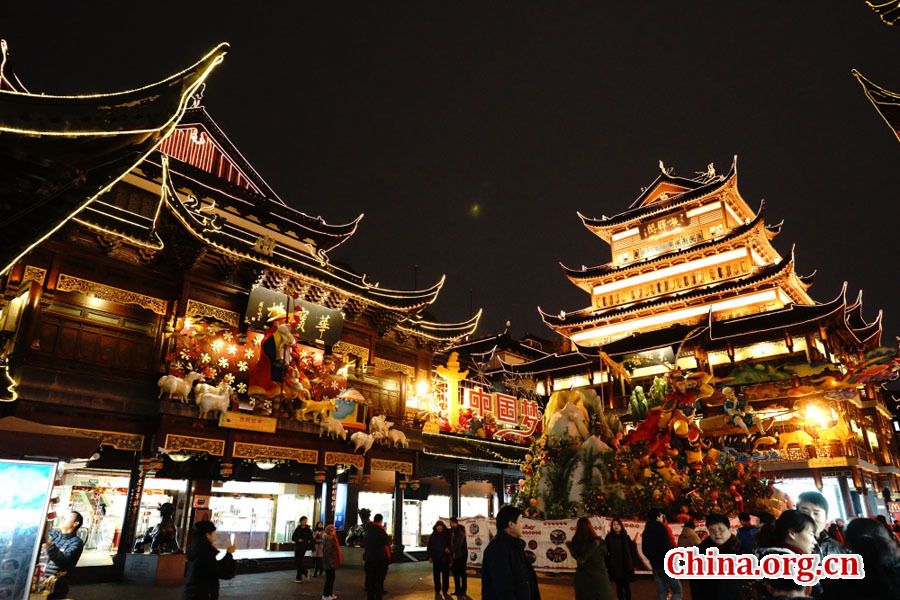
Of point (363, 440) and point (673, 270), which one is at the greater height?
point (673, 270)

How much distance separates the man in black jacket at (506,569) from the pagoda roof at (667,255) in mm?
36278

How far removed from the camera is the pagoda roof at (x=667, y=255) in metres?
35.4

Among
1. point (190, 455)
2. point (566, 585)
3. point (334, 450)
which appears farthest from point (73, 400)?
point (566, 585)

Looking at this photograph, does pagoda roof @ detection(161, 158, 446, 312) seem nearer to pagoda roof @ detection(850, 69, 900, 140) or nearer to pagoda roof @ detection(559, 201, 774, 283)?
pagoda roof @ detection(850, 69, 900, 140)

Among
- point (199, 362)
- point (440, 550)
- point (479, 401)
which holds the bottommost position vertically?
point (440, 550)

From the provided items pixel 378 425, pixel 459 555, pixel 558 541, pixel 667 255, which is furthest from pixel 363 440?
pixel 667 255

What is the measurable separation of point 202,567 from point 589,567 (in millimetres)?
4102

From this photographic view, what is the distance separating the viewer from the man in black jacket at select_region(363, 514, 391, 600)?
8.45 metres

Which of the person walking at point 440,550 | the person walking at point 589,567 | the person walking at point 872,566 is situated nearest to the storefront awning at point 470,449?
the person walking at point 440,550

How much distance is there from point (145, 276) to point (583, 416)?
1205 centimetres

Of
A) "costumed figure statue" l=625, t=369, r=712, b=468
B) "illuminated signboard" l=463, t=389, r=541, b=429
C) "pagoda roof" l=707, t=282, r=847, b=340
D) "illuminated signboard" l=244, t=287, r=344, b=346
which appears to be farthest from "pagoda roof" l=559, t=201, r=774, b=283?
"illuminated signboard" l=244, t=287, r=344, b=346

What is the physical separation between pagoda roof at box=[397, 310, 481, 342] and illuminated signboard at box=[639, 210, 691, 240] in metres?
26.9

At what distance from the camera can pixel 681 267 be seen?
38.9m

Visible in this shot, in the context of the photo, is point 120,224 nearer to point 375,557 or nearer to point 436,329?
point 375,557
